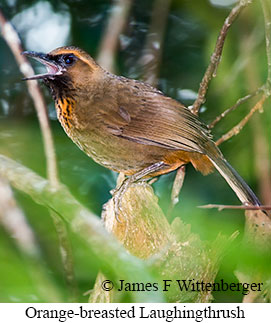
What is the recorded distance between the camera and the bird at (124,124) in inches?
116

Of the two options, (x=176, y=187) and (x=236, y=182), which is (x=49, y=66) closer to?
(x=176, y=187)

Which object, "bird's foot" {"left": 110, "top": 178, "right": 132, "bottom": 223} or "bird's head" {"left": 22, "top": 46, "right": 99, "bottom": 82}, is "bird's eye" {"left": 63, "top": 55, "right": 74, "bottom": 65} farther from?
"bird's foot" {"left": 110, "top": 178, "right": 132, "bottom": 223}

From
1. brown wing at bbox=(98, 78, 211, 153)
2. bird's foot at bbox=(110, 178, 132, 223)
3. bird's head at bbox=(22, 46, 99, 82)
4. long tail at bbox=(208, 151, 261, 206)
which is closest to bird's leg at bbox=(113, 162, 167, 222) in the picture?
bird's foot at bbox=(110, 178, 132, 223)

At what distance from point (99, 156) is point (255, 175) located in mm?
921

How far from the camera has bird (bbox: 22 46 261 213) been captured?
116 inches

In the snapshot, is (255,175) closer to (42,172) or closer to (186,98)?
(186,98)

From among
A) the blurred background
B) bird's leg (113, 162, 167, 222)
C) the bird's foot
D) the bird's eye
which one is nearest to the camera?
the bird's foot

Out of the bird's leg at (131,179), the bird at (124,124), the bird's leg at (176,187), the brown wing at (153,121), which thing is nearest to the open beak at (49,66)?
the bird at (124,124)

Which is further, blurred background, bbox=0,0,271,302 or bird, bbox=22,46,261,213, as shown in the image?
blurred background, bbox=0,0,271,302

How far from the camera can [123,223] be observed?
104 inches

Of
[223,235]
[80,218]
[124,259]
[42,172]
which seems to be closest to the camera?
[124,259]

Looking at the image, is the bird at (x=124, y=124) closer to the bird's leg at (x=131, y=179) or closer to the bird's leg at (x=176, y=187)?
the bird's leg at (x=131, y=179)

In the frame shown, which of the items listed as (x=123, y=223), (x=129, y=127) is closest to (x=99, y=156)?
(x=129, y=127)

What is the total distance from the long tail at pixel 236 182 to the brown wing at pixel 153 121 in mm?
110
